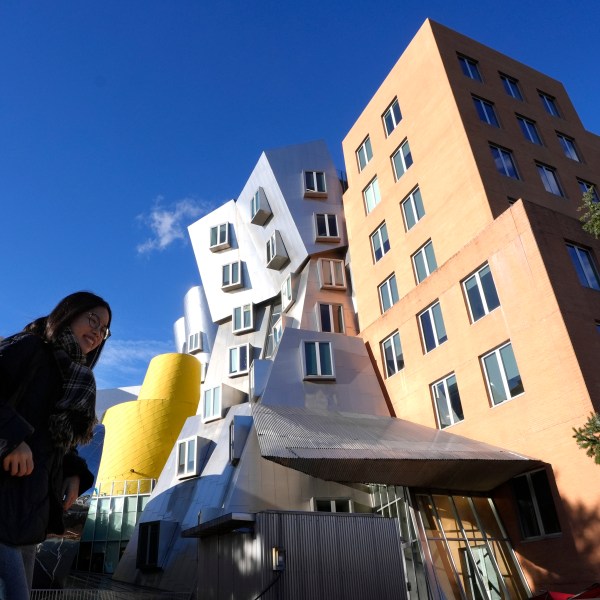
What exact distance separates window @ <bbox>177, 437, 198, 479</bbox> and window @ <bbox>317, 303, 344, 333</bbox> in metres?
9.18

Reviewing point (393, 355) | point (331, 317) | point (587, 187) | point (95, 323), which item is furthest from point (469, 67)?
point (95, 323)

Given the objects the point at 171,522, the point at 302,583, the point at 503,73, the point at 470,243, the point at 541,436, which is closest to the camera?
the point at 302,583

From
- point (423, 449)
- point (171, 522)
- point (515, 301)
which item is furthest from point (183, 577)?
point (515, 301)

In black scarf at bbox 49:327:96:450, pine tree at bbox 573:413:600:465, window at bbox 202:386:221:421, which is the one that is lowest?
black scarf at bbox 49:327:96:450

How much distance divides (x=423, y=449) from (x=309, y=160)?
23939 millimetres

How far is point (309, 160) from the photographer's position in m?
34.3

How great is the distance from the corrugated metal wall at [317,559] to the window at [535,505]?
4780 mm

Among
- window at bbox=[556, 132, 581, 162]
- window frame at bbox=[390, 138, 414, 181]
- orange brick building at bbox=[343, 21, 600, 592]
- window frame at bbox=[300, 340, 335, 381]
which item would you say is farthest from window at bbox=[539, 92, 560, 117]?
window frame at bbox=[300, 340, 335, 381]

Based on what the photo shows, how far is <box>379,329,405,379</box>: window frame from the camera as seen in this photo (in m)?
23.2

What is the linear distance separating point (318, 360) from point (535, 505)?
11.1m

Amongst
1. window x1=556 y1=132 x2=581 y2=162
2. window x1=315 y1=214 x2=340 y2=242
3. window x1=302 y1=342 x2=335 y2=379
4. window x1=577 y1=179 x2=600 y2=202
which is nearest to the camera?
window x1=302 y1=342 x2=335 y2=379

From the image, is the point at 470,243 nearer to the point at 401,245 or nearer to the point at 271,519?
the point at 401,245

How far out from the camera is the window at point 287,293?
3105 centimetres

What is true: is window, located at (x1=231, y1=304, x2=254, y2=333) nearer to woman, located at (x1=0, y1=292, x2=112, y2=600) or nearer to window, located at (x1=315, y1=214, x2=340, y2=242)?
window, located at (x1=315, y1=214, x2=340, y2=242)
